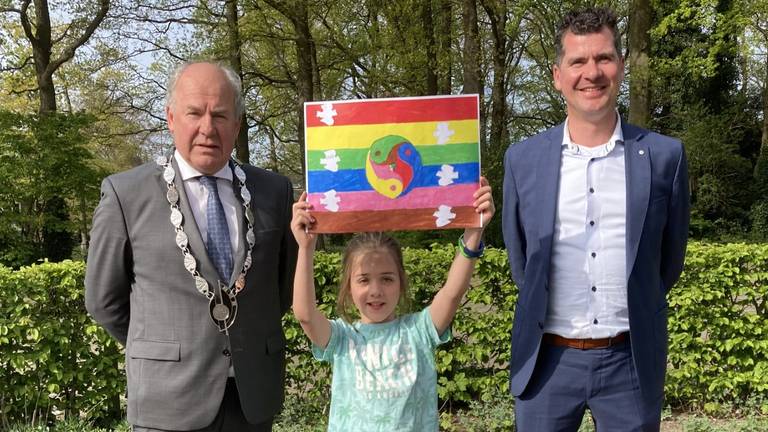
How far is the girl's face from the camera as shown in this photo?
252cm

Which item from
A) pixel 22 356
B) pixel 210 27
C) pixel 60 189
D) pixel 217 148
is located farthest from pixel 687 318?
pixel 210 27

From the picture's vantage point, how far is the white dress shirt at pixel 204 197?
239 cm

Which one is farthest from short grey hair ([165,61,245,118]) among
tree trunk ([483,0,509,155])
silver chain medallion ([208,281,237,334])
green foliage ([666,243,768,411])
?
tree trunk ([483,0,509,155])

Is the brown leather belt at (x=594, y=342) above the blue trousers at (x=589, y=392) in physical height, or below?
above

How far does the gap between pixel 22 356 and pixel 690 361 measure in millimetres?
5266

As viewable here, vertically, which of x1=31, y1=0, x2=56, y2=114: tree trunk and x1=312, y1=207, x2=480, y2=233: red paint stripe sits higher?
x1=31, y1=0, x2=56, y2=114: tree trunk

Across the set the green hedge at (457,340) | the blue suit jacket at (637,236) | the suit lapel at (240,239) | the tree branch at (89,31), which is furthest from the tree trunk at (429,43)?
the suit lapel at (240,239)

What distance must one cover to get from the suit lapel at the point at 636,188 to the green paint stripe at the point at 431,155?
2.08 ft

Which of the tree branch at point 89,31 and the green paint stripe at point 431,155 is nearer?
the green paint stripe at point 431,155

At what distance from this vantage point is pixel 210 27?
16422 mm

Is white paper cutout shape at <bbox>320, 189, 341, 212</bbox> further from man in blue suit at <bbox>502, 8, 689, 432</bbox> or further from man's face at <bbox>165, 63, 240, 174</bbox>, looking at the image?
man in blue suit at <bbox>502, 8, 689, 432</bbox>

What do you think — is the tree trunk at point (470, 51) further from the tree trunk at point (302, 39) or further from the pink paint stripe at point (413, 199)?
the pink paint stripe at point (413, 199)

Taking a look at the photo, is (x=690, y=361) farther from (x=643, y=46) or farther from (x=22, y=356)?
(x=643, y=46)

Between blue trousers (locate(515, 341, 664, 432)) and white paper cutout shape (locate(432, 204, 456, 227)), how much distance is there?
0.69 meters
